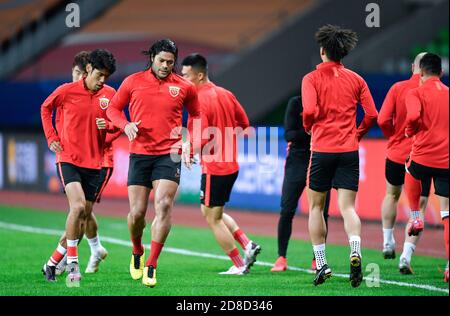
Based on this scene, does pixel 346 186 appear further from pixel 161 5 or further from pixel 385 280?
pixel 161 5

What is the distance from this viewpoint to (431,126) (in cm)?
996

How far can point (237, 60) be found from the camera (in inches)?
1035

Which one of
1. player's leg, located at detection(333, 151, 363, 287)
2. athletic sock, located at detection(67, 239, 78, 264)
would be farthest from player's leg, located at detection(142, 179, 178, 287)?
player's leg, located at detection(333, 151, 363, 287)

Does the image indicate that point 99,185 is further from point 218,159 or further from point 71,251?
point 218,159

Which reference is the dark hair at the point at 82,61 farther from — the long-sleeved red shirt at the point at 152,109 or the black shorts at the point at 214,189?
the black shorts at the point at 214,189

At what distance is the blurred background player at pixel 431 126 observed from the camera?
9.86m

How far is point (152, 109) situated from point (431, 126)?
2774 millimetres

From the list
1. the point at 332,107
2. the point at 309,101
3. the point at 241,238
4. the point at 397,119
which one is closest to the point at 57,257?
the point at 241,238

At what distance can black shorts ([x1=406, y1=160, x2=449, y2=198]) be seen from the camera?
389 inches

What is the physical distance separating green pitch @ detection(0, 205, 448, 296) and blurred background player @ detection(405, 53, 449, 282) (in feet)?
3.55

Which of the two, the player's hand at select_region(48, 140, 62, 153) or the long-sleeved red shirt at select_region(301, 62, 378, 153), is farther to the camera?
the player's hand at select_region(48, 140, 62, 153)

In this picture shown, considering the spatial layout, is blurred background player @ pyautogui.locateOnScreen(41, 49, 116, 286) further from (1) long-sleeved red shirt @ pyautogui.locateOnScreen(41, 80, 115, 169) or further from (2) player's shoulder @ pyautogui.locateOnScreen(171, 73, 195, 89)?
(2) player's shoulder @ pyautogui.locateOnScreen(171, 73, 195, 89)

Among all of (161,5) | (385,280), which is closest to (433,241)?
(385,280)

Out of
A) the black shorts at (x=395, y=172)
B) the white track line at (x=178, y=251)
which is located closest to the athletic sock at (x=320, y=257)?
the white track line at (x=178, y=251)
